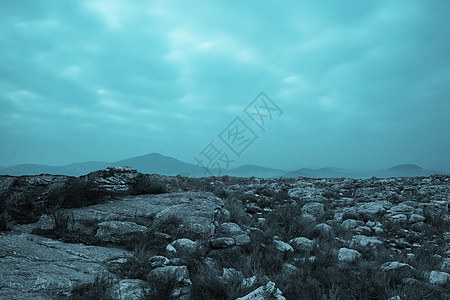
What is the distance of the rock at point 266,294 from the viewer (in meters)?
3.15

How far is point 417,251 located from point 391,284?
2.64m

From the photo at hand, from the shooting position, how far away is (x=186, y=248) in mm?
4918

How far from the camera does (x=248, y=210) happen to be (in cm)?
945

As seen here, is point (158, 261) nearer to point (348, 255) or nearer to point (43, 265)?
point (43, 265)

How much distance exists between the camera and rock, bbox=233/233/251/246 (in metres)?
5.03

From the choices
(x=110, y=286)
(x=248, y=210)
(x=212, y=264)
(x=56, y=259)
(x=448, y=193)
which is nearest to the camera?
(x=110, y=286)

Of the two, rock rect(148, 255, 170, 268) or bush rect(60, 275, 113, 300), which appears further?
rock rect(148, 255, 170, 268)

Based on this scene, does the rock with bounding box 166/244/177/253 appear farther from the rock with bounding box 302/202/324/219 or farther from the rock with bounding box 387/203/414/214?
the rock with bounding box 387/203/414/214

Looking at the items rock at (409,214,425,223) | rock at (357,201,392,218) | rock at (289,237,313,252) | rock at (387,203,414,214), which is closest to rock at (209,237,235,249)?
rock at (289,237,313,252)

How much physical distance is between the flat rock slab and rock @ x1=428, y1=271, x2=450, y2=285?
5501 mm

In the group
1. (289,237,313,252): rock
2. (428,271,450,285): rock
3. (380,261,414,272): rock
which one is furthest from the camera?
(289,237,313,252): rock

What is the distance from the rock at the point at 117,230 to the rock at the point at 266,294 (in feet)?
10.6

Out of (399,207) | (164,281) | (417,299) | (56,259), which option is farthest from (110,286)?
(399,207)

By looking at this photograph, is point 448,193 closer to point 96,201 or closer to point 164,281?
point 164,281
